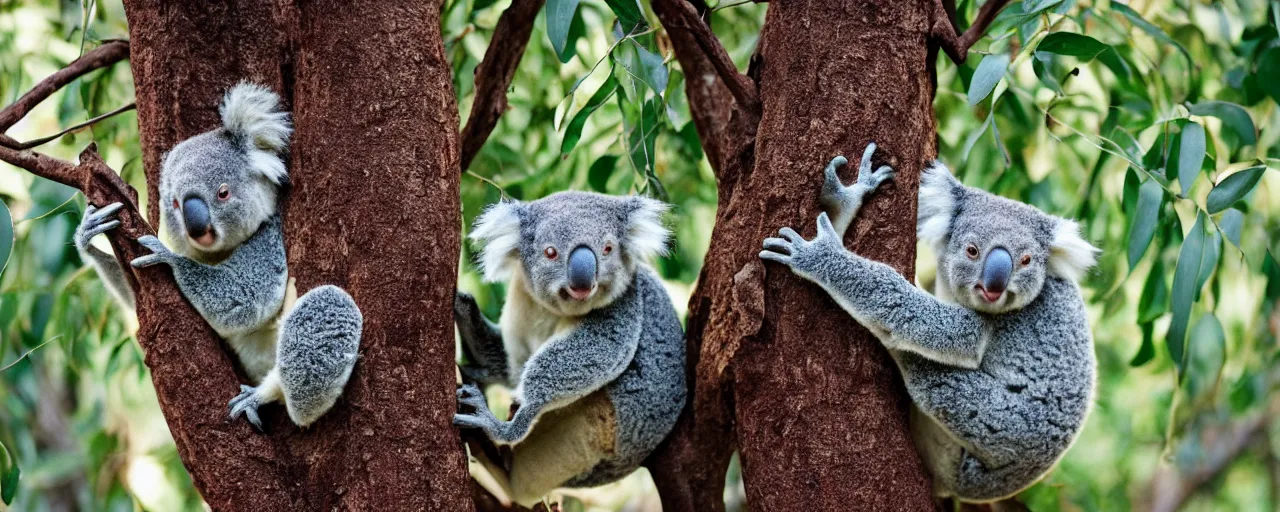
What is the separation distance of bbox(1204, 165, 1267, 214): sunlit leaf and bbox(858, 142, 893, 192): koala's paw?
0.90 meters

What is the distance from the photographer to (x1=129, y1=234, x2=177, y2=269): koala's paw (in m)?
2.64

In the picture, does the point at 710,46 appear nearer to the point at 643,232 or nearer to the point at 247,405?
the point at 643,232

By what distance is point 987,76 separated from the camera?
2768 mm

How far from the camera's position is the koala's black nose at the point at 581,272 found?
3.01 meters

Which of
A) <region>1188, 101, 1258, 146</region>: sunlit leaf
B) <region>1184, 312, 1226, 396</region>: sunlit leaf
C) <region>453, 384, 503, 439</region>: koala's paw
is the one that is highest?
<region>453, 384, 503, 439</region>: koala's paw

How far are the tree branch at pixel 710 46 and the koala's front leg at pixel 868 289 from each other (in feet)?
1.49

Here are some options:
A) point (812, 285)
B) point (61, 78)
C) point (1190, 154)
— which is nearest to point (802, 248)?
point (812, 285)

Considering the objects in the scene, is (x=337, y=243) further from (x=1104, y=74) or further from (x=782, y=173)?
(x=1104, y=74)

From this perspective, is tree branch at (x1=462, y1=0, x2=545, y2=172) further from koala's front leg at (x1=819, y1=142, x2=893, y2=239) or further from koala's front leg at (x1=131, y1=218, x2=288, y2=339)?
koala's front leg at (x1=819, y1=142, x2=893, y2=239)

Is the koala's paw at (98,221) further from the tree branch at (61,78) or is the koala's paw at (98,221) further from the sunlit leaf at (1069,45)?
the sunlit leaf at (1069,45)

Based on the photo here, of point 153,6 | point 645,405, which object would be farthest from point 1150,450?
point 153,6

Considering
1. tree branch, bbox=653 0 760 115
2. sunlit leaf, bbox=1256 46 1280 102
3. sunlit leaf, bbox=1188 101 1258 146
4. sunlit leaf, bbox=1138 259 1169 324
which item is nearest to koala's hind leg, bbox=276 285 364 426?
tree branch, bbox=653 0 760 115

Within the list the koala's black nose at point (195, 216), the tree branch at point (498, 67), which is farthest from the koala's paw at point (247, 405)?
the tree branch at point (498, 67)

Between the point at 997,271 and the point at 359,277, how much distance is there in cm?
165
